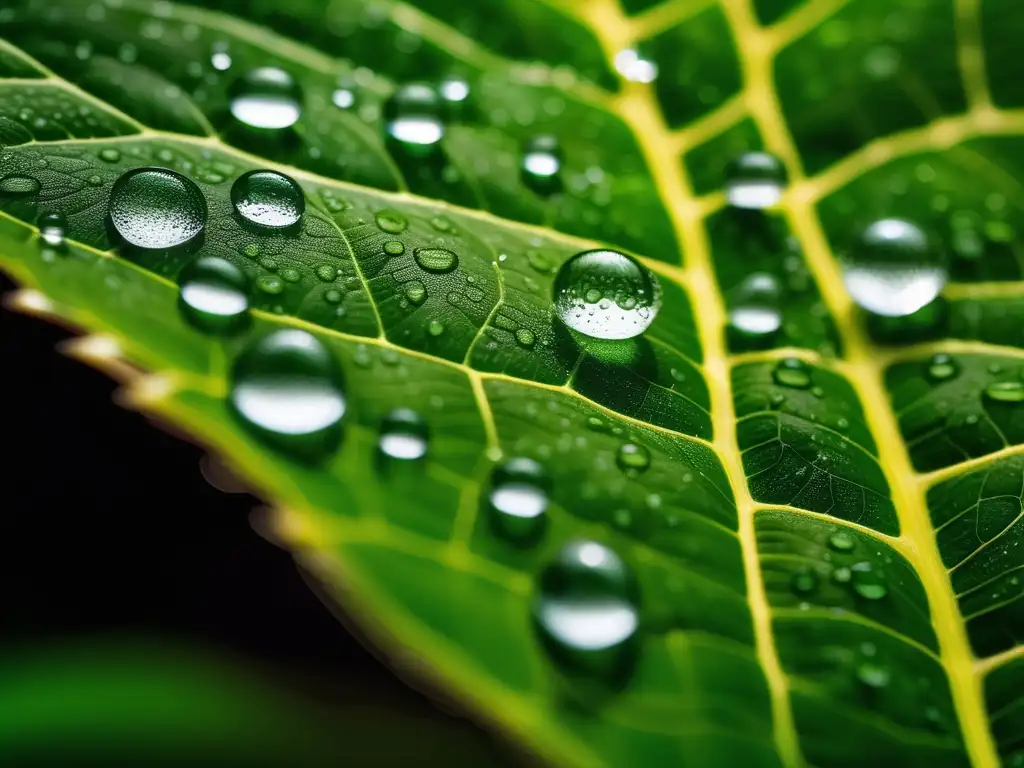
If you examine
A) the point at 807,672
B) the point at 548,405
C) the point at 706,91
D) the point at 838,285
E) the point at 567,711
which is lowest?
the point at 567,711

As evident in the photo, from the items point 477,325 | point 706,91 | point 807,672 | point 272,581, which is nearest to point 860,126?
point 706,91

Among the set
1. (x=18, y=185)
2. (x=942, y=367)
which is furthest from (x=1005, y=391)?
(x=18, y=185)

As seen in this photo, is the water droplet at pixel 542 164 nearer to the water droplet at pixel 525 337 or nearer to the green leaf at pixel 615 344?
the green leaf at pixel 615 344

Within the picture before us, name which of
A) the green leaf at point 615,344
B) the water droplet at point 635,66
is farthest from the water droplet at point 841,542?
the water droplet at point 635,66

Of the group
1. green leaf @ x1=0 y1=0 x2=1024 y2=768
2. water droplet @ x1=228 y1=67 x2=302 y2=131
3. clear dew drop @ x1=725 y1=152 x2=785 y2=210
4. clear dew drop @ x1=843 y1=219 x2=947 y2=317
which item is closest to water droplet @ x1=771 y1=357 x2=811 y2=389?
green leaf @ x1=0 y1=0 x2=1024 y2=768

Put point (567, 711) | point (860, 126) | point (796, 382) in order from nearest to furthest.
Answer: point (567, 711) → point (796, 382) → point (860, 126)

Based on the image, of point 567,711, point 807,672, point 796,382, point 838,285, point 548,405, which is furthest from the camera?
point 838,285

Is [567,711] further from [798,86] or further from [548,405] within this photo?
[798,86]

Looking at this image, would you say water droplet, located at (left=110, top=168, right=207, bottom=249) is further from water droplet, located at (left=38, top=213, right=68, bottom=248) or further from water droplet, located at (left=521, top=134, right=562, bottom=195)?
water droplet, located at (left=521, top=134, right=562, bottom=195)
